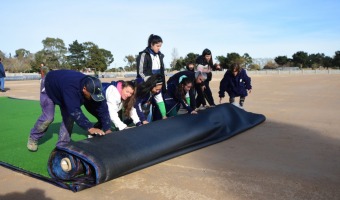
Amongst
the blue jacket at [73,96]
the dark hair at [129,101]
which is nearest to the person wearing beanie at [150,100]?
the dark hair at [129,101]

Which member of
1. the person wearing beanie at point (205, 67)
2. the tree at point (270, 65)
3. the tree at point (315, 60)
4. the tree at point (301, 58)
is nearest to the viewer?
the person wearing beanie at point (205, 67)

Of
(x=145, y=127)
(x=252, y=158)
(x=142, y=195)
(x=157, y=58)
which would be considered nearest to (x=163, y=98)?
(x=157, y=58)

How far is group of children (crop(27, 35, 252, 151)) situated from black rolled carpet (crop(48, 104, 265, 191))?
24 cm

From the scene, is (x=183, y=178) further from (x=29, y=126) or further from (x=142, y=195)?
(x=29, y=126)

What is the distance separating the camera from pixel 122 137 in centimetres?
357

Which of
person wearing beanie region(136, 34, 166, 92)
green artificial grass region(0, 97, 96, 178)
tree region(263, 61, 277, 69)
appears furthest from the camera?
tree region(263, 61, 277, 69)

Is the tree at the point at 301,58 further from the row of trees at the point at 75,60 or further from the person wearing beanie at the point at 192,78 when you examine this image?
the person wearing beanie at the point at 192,78

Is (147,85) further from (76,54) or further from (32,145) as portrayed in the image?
(76,54)

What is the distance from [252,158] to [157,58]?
2.62 meters

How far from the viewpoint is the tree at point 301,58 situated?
7112 cm

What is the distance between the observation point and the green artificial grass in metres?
3.90

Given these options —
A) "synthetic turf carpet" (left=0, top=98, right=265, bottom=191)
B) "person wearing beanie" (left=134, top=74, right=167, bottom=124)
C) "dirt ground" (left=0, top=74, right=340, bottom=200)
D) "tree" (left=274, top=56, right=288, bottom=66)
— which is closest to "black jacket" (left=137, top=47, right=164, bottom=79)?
"person wearing beanie" (left=134, top=74, right=167, bottom=124)

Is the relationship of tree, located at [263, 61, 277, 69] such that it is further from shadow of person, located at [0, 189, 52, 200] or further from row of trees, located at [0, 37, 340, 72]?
shadow of person, located at [0, 189, 52, 200]

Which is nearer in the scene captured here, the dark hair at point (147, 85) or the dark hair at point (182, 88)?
the dark hair at point (147, 85)
